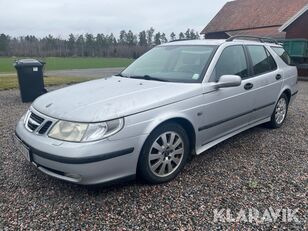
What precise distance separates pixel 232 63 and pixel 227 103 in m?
0.64

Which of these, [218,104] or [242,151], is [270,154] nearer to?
[242,151]

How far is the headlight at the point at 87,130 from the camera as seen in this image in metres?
2.52

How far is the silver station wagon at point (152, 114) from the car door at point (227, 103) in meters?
0.01

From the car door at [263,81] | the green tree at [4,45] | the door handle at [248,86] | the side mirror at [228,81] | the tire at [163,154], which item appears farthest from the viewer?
the green tree at [4,45]

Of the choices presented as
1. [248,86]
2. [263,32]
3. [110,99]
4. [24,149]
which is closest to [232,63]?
[248,86]

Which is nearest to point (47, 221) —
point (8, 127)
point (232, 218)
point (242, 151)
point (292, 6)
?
point (232, 218)

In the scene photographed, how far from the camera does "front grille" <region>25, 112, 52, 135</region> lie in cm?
273

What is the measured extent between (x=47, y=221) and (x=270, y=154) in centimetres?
300

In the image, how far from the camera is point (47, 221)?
7.98 ft

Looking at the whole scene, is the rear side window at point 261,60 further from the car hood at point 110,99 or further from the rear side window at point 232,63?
the car hood at point 110,99

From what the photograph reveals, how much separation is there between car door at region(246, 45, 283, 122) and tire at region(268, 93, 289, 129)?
0.23m

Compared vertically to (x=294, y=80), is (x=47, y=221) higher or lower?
lower

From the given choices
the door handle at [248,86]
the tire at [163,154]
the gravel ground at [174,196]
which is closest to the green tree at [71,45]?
the gravel ground at [174,196]

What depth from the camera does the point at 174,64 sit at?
3.79 meters
